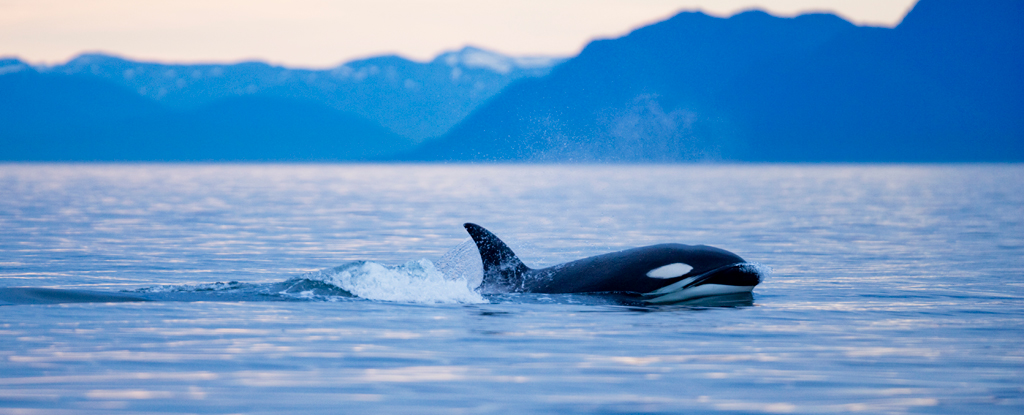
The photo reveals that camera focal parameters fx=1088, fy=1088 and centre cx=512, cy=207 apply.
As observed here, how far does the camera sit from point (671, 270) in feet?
47.1

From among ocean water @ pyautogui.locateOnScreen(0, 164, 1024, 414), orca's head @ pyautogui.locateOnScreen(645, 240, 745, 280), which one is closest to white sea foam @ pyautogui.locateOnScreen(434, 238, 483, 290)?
ocean water @ pyautogui.locateOnScreen(0, 164, 1024, 414)

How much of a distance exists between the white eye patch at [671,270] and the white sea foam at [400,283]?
2.39 m

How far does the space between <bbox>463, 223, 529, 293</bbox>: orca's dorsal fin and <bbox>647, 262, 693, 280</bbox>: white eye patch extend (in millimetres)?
2055

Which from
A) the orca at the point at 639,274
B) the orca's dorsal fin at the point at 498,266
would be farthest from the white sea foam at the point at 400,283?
the orca at the point at 639,274

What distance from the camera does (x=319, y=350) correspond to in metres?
10.9

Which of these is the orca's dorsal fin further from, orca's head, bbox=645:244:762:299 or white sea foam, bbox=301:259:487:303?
orca's head, bbox=645:244:762:299

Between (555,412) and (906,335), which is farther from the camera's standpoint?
(906,335)

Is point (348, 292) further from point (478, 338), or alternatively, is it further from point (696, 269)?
point (696, 269)

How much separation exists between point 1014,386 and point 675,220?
2859 centimetres

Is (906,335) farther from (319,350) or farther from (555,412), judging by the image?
(319,350)

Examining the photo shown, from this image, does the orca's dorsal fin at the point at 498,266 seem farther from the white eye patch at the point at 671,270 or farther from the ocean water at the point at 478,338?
the white eye patch at the point at 671,270

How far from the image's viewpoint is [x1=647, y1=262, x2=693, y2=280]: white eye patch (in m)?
14.3

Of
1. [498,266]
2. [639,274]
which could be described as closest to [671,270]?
[639,274]

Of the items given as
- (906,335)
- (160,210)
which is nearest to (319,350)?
(906,335)
